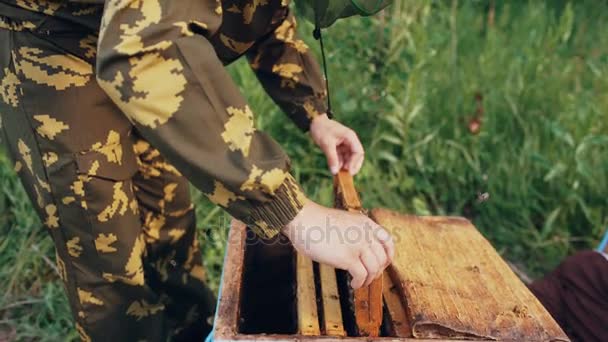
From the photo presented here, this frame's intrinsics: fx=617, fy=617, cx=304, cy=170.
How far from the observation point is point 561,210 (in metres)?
2.96

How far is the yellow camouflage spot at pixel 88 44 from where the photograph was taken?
1432 millimetres

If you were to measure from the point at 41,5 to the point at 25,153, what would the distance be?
0.37m

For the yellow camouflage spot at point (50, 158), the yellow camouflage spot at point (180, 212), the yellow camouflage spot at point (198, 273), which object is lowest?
the yellow camouflage spot at point (50, 158)

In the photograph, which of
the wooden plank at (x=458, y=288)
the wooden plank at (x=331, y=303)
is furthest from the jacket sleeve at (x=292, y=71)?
the wooden plank at (x=331, y=303)

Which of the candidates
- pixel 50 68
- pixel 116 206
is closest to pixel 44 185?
pixel 116 206

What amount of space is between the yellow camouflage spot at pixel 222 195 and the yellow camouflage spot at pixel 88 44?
0.54 m

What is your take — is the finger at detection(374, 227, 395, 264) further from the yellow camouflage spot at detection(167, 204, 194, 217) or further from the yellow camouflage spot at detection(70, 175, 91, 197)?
the yellow camouflage spot at detection(167, 204, 194, 217)

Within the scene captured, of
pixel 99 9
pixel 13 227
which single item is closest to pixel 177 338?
pixel 13 227

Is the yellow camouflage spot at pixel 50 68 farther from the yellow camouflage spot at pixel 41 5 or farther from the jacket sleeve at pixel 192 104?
the jacket sleeve at pixel 192 104

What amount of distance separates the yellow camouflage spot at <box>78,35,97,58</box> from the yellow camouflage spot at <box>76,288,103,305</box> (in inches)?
24.8

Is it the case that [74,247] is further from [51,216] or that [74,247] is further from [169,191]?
[169,191]

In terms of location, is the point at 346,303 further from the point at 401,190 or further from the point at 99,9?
the point at 401,190

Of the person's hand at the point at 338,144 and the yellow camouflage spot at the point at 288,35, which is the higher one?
the yellow camouflage spot at the point at 288,35

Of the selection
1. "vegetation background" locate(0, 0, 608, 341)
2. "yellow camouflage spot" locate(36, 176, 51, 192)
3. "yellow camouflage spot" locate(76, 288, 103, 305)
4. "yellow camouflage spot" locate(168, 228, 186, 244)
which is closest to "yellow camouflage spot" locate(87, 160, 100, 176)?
"yellow camouflage spot" locate(36, 176, 51, 192)
